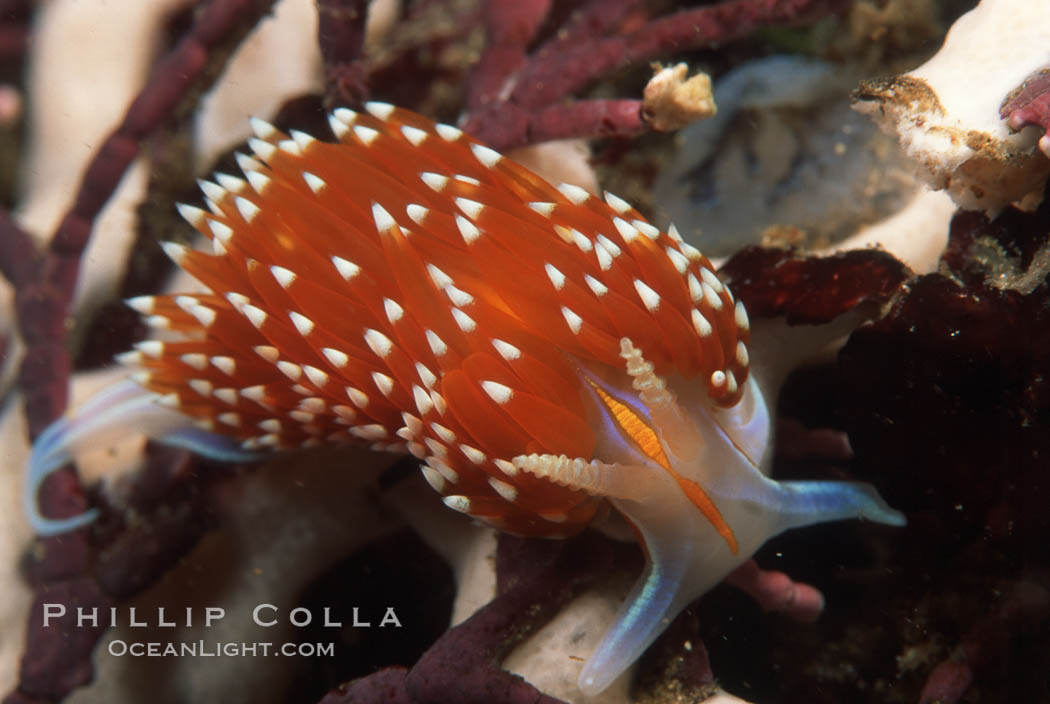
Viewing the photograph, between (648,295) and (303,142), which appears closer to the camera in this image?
(648,295)

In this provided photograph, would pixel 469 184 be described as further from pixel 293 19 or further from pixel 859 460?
pixel 293 19

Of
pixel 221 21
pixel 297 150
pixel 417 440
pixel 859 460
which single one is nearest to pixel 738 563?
pixel 859 460

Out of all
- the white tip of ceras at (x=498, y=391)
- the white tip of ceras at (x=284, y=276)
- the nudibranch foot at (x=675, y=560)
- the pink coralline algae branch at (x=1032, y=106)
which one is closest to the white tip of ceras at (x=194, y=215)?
the white tip of ceras at (x=284, y=276)

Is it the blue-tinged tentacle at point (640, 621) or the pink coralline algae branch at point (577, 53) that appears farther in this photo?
the pink coralline algae branch at point (577, 53)

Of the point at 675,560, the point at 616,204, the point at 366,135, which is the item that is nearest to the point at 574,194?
the point at 616,204

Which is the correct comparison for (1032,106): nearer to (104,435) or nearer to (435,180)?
(435,180)

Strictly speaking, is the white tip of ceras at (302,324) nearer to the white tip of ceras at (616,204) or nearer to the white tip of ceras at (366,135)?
the white tip of ceras at (366,135)

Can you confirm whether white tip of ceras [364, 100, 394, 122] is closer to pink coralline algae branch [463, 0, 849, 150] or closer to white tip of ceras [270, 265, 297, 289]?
pink coralline algae branch [463, 0, 849, 150]
